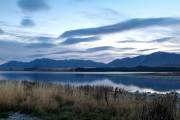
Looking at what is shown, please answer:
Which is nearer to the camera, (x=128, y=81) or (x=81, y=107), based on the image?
(x=81, y=107)

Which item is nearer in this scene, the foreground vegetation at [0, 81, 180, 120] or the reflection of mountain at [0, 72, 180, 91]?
the foreground vegetation at [0, 81, 180, 120]

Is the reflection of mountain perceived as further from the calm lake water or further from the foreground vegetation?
the foreground vegetation

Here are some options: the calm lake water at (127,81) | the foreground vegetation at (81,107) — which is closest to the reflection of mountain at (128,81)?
the calm lake water at (127,81)

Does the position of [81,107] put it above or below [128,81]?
above

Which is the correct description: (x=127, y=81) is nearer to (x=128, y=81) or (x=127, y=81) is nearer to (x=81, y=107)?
(x=128, y=81)

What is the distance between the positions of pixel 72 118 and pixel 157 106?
2.54m

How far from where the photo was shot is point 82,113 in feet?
37.3

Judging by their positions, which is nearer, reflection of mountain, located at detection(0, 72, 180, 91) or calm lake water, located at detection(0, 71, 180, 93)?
calm lake water, located at detection(0, 71, 180, 93)

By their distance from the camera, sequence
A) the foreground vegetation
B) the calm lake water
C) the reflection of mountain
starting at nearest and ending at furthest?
the foreground vegetation
the calm lake water
the reflection of mountain

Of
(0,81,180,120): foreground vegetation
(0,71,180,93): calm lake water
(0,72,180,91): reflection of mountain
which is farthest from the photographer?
(0,72,180,91): reflection of mountain

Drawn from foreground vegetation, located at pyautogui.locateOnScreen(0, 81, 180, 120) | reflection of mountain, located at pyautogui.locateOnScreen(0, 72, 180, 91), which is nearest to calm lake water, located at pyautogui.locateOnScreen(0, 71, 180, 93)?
reflection of mountain, located at pyautogui.locateOnScreen(0, 72, 180, 91)

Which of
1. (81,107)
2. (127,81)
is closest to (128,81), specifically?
(127,81)

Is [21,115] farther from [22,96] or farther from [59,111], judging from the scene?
[22,96]

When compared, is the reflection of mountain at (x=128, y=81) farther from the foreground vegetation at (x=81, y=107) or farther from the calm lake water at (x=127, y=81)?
the foreground vegetation at (x=81, y=107)
